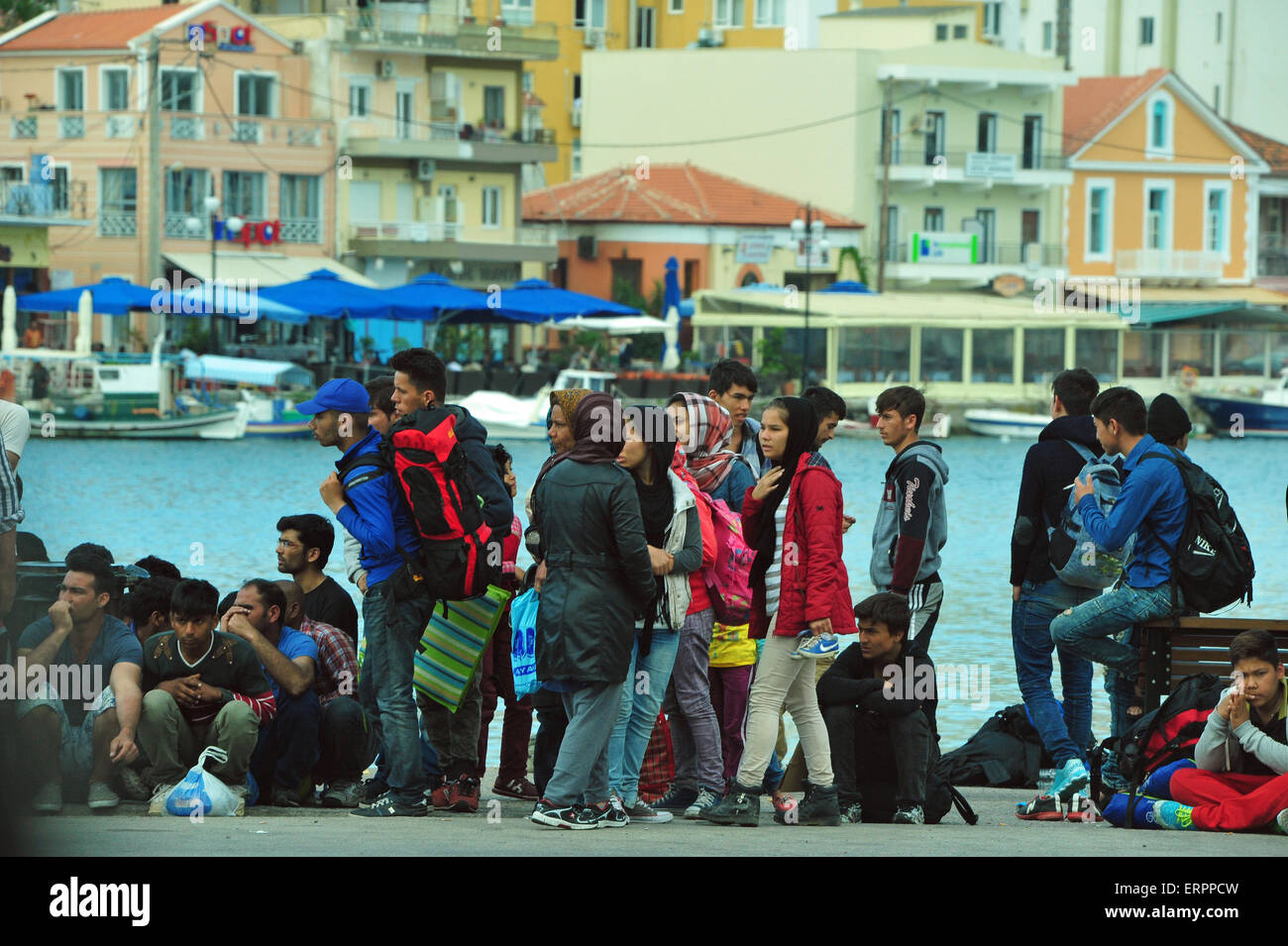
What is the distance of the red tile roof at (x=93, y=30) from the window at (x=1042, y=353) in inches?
968

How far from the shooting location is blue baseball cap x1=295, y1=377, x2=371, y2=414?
25.0 ft

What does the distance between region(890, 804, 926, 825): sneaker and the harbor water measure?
11.5 feet

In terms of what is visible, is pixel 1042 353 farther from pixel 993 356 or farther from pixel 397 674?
pixel 397 674

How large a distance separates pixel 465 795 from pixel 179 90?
47599mm

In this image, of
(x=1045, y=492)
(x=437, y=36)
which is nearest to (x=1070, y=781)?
(x=1045, y=492)

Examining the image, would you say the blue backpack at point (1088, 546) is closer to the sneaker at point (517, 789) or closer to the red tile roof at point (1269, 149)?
the sneaker at point (517, 789)

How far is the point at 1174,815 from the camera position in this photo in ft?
23.8

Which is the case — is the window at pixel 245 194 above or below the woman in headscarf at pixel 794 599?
above

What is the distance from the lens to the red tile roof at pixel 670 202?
59.9 metres

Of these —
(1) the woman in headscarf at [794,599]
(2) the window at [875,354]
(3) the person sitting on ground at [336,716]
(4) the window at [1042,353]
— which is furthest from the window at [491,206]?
(1) the woman in headscarf at [794,599]

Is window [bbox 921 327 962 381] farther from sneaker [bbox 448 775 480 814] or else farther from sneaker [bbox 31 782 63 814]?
sneaker [bbox 31 782 63 814]

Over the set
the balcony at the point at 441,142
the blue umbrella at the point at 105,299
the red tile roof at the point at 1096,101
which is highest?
the red tile roof at the point at 1096,101
